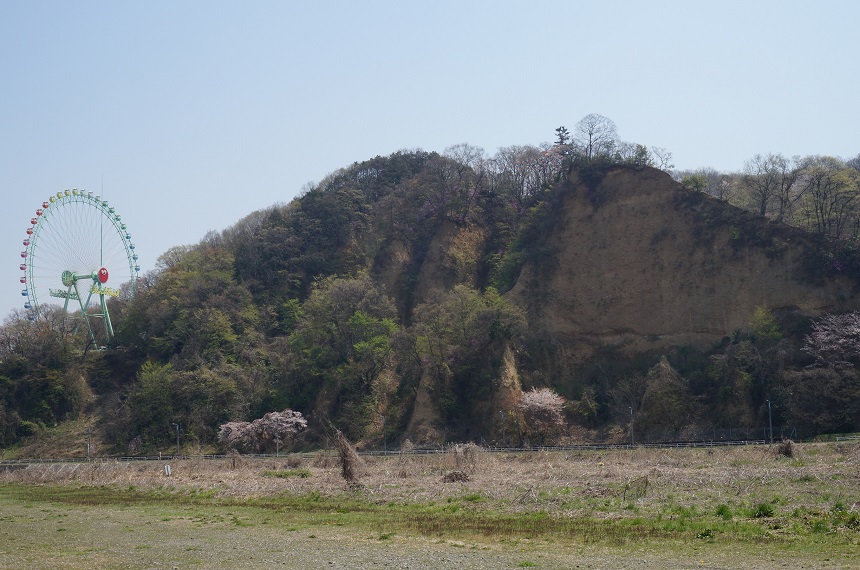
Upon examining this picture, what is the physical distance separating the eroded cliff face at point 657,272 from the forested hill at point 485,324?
0.48 feet

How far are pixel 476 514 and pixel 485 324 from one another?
115ft

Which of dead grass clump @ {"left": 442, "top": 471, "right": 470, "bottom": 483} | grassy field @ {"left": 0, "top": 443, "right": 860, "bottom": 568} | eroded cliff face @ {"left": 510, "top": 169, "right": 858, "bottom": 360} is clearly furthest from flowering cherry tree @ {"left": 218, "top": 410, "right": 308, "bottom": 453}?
dead grass clump @ {"left": 442, "top": 471, "right": 470, "bottom": 483}

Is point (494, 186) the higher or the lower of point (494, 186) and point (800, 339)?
the higher

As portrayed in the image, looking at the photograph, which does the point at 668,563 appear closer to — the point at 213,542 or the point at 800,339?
the point at 213,542

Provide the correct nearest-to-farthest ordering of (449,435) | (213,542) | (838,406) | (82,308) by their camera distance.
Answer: (213,542), (838,406), (449,435), (82,308)

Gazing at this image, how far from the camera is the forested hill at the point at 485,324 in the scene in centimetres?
5672

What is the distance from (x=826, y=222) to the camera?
63094 mm

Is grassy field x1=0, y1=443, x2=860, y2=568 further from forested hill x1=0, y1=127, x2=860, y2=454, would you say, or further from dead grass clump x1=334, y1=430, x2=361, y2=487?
forested hill x1=0, y1=127, x2=860, y2=454

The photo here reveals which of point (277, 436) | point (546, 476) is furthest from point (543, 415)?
point (546, 476)

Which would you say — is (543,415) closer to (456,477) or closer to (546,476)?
(546,476)

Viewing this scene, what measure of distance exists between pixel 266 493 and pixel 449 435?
23.0 metres

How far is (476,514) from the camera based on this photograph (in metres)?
28.8

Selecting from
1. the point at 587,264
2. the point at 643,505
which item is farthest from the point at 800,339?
the point at 643,505

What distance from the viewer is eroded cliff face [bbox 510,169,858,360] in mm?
59750
